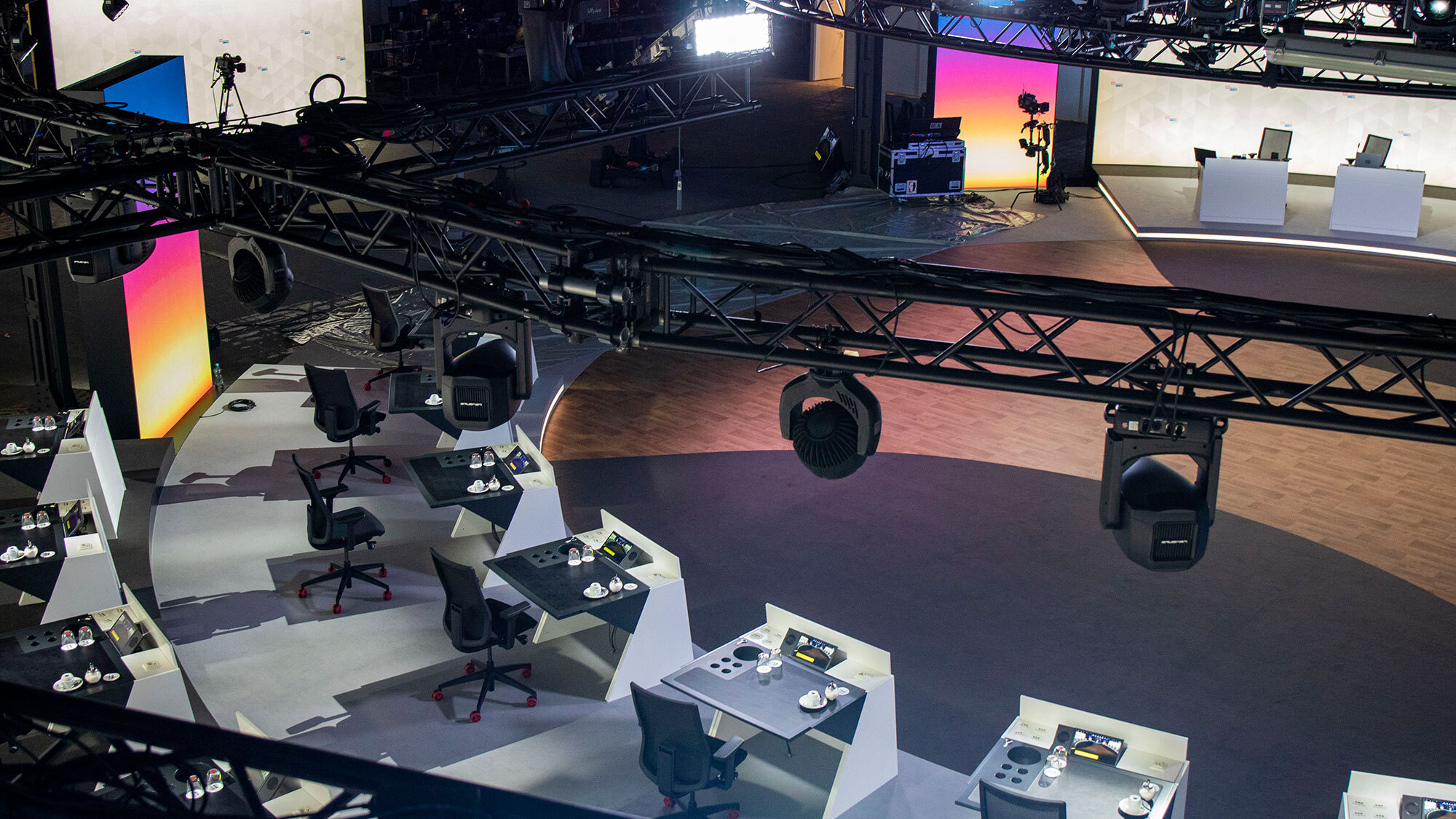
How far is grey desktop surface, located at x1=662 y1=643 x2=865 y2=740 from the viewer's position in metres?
5.63

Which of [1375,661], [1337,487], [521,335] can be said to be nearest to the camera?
[521,335]

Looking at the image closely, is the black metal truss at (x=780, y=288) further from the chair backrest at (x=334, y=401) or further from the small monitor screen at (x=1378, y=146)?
the small monitor screen at (x=1378, y=146)

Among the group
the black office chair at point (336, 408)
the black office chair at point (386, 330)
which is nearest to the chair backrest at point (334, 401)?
the black office chair at point (336, 408)

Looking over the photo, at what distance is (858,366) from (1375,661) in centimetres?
423

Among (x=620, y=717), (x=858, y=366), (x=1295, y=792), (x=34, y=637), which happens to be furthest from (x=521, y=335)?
Answer: (x=1295, y=792)

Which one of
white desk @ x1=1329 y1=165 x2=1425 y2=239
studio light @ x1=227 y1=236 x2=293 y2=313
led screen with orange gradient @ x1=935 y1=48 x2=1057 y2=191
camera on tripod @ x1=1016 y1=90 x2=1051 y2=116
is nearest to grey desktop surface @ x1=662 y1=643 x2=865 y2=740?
studio light @ x1=227 y1=236 x2=293 y2=313

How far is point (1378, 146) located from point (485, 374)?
43.6 feet

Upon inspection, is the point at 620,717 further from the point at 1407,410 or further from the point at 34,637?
the point at 1407,410

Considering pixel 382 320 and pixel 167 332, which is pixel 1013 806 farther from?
pixel 167 332

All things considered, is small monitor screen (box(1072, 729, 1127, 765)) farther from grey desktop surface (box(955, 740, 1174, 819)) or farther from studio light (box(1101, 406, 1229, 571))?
studio light (box(1101, 406, 1229, 571))

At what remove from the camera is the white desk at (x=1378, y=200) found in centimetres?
1428

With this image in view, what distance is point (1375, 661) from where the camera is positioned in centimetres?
702

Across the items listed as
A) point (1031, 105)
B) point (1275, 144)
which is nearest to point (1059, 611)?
point (1275, 144)

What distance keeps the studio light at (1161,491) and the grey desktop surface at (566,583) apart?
10.0ft
